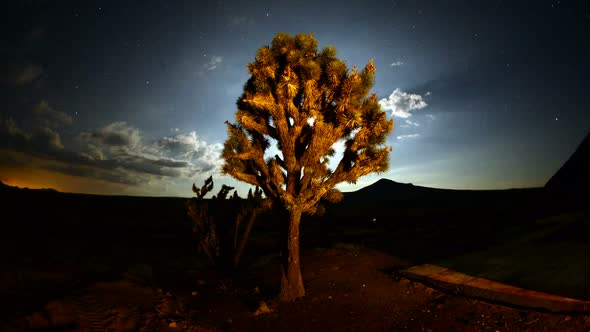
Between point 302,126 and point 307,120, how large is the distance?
22 cm

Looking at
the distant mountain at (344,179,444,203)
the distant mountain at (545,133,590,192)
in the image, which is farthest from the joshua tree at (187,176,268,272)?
the distant mountain at (344,179,444,203)

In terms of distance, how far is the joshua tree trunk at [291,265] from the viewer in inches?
282

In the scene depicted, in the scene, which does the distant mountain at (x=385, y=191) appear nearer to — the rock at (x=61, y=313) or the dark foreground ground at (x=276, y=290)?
the dark foreground ground at (x=276, y=290)

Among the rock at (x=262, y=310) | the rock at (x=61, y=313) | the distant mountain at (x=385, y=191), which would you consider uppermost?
the distant mountain at (x=385, y=191)

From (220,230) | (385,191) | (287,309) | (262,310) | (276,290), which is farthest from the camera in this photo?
(385,191)

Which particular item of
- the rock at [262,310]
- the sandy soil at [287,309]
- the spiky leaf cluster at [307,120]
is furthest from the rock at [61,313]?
the spiky leaf cluster at [307,120]

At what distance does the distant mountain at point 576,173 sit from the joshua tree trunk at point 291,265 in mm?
25945

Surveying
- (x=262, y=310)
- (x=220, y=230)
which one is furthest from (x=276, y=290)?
(x=220, y=230)

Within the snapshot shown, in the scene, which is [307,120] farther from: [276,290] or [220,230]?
[220,230]

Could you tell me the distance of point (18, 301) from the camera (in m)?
5.05

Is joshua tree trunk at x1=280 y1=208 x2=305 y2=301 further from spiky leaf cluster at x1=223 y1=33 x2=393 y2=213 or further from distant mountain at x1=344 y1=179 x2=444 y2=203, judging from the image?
distant mountain at x1=344 y1=179 x2=444 y2=203

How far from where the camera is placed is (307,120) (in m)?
7.36

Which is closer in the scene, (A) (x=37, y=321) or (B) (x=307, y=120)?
(A) (x=37, y=321)

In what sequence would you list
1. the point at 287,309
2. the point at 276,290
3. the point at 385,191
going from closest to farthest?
1. the point at 287,309
2. the point at 276,290
3. the point at 385,191
